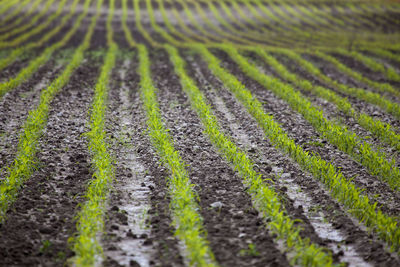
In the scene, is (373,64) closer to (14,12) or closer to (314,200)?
(314,200)

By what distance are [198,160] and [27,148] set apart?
421 cm

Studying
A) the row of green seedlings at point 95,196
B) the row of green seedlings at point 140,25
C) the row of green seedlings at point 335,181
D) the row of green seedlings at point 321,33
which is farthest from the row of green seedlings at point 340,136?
the row of green seedlings at point 140,25

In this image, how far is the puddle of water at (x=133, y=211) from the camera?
6160mm

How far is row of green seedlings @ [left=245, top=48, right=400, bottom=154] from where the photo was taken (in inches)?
434

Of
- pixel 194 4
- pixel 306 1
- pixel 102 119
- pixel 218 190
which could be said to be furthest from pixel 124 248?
pixel 306 1

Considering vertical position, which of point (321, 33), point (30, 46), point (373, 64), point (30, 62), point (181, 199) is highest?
point (30, 46)

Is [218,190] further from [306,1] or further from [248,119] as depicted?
[306,1]

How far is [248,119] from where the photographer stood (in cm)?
1302

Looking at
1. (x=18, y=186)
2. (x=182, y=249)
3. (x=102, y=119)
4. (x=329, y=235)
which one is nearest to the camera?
(x=182, y=249)

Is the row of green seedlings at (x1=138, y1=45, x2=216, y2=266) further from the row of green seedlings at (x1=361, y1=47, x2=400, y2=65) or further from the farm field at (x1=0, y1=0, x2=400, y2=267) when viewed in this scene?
the row of green seedlings at (x1=361, y1=47, x2=400, y2=65)

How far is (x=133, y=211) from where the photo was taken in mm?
7480

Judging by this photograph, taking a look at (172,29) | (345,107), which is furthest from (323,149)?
(172,29)

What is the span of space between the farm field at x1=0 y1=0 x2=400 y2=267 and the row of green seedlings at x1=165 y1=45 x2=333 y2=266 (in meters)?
0.03

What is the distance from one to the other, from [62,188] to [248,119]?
22.2 ft
